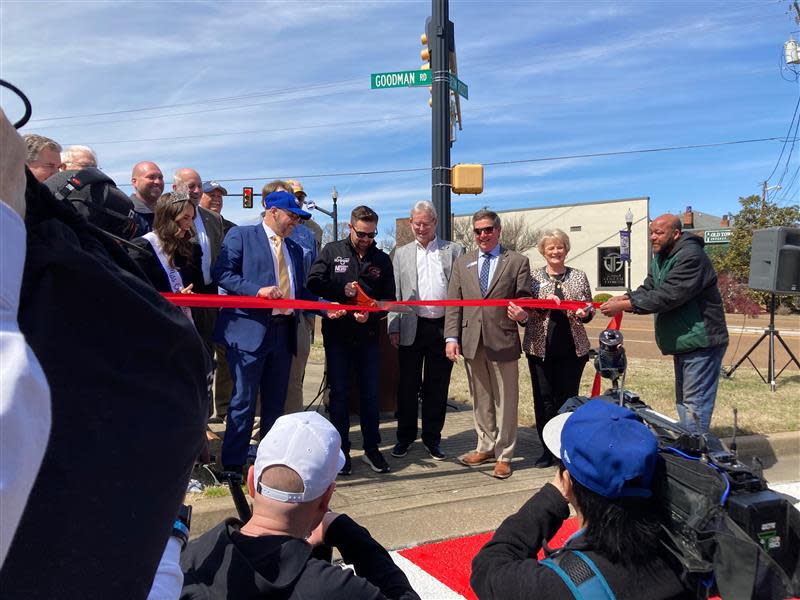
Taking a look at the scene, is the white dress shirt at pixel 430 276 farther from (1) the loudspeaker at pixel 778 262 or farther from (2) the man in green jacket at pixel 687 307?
(1) the loudspeaker at pixel 778 262

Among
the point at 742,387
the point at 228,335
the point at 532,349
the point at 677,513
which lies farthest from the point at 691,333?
the point at 742,387

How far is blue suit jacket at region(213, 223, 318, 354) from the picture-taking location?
17.3 feet

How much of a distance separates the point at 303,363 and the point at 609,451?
15.3 feet

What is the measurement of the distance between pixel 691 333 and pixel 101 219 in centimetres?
547

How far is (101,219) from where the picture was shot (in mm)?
1880

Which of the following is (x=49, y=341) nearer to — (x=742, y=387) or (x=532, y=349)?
(x=532, y=349)

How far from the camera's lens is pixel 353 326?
600cm

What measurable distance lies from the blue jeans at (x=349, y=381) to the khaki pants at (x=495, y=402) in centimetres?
94

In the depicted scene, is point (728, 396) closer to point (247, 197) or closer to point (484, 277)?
point (484, 277)

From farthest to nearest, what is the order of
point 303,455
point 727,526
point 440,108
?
1. point 440,108
2. point 303,455
3. point 727,526

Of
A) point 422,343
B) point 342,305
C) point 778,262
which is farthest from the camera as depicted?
point 778,262

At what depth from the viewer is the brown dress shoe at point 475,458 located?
251 inches

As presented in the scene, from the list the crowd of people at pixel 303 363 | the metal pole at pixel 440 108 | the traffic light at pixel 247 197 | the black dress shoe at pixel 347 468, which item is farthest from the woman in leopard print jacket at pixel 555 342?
the traffic light at pixel 247 197

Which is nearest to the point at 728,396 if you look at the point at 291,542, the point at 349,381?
the point at 349,381
